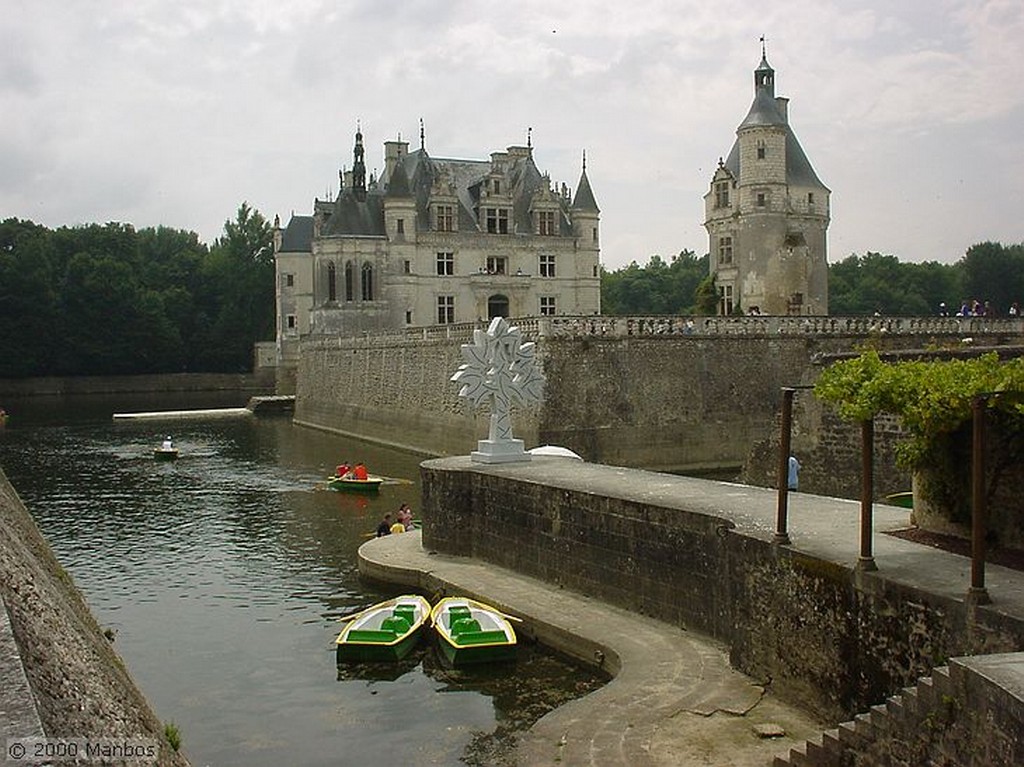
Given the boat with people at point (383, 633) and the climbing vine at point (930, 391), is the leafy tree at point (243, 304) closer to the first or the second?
the boat with people at point (383, 633)

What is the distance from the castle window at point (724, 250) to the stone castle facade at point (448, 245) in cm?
1066

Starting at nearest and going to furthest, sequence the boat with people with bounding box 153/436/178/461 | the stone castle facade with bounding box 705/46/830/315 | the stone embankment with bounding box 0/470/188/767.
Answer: the stone embankment with bounding box 0/470/188/767 < the boat with people with bounding box 153/436/178/461 < the stone castle facade with bounding box 705/46/830/315

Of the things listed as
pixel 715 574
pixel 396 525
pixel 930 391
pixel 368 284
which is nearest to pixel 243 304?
pixel 368 284

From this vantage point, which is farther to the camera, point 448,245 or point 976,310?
point 976,310

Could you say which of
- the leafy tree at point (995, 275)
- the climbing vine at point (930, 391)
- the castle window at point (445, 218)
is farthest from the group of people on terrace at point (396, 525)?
the leafy tree at point (995, 275)

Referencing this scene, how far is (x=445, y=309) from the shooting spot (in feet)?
194

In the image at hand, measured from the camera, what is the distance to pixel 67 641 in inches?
327

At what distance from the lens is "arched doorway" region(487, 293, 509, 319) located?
59781mm

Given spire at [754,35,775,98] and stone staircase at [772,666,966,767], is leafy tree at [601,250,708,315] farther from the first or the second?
stone staircase at [772,666,966,767]

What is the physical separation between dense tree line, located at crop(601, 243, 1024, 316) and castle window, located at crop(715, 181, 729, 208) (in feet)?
70.3

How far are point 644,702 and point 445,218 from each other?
48080mm

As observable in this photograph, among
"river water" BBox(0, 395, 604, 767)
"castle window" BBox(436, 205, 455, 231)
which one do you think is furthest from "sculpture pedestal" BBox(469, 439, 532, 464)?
"castle window" BBox(436, 205, 455, 231)

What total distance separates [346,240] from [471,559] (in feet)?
129

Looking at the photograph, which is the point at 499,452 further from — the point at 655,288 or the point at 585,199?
the point at 655,288
